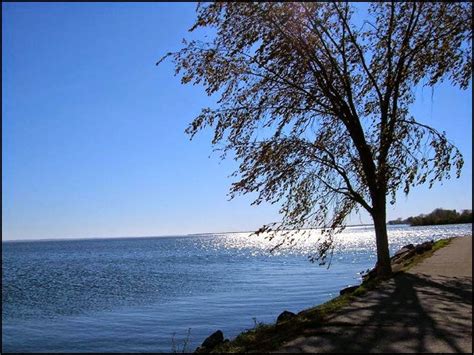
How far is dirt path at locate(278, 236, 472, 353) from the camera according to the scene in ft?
23.4

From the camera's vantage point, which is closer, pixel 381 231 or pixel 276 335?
pixel 276 335

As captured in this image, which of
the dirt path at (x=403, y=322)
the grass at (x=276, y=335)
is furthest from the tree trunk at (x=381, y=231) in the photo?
the grass at (x=276, y=335)

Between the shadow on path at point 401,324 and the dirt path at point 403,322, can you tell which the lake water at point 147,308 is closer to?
the dirt path at point 403,322

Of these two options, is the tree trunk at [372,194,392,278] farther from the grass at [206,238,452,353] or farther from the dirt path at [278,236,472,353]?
the grass at [206,238,452,353]

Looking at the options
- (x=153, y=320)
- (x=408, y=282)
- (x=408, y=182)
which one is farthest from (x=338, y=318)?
(x=153, y=320)

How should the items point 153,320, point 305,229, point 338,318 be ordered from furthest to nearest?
point 153,320
point 305,229
point 338,318

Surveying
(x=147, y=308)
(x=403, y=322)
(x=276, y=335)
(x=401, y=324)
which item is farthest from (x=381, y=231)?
(x=147, y=308)

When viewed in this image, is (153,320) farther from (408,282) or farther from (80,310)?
(408,282)

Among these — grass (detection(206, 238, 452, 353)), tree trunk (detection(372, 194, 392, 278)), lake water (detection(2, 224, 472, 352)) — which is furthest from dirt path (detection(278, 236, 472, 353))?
lake water (detection(2, 224, 472, 352))

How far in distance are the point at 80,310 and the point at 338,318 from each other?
56.1 feet

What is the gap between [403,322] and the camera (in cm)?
862

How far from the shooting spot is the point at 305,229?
14641 millimetres

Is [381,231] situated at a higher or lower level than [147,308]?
higher

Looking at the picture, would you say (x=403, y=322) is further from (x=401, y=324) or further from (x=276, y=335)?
(x=276, y=335)
